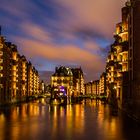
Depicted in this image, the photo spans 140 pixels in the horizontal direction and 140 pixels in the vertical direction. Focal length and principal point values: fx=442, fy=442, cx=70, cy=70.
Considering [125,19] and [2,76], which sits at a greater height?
[125,19]

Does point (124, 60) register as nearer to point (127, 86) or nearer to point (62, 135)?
point (127, 86)

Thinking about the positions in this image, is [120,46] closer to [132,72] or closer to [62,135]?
[132,72]

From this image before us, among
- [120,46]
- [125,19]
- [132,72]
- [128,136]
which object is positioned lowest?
[128,136]

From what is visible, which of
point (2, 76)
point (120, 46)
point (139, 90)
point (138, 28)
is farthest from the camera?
point (2, 76)

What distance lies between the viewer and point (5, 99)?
17325cm

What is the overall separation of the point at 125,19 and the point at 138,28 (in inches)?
826

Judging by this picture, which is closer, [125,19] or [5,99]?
[125,19]

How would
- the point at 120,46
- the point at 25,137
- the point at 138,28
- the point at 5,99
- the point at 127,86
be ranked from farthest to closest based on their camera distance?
the point at 5,99, the point at 120,46, the point at 127,86, the point at 138,28, the point at 25,137

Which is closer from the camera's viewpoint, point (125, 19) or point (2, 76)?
point (125, 19)

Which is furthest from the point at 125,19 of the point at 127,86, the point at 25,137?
the point at 25,137

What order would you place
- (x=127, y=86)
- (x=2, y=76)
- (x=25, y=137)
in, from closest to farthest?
(x=25, y=137) → (x=127, y=86) → (x=2, y=76)

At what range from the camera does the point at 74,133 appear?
52.8m

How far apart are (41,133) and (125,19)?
7695 centimetres

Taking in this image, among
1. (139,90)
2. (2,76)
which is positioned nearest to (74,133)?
(139,90)
